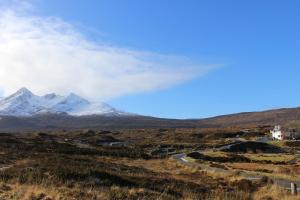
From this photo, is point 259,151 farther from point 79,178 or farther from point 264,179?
point 79,178

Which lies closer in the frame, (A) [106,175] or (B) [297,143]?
(A) [106,175]

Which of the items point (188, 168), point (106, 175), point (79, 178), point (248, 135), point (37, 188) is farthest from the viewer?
point (248, 135)

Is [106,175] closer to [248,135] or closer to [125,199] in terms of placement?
[125,199]

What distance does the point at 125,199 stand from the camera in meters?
16.8

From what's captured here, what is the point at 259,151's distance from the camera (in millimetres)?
104688

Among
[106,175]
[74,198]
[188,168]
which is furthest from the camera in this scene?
[188,168]

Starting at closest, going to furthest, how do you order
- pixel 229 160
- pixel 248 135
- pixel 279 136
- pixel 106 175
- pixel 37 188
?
1. pixel 37 188
2. pixel 106 175
3. pixel 229 160
4. pixel 279 136
5. pixel 248 135

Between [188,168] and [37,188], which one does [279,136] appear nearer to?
[188,168]

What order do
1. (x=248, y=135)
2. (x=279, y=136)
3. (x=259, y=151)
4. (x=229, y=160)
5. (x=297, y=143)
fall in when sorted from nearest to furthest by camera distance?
(x=229, y=160)
(x=259, y=151)
(x=297, y=143)
(x=279, y=136)
(x=248, y=135)

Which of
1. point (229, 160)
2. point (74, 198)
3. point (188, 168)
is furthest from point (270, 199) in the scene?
point (229, 160)

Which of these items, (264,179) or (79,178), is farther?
(264,179)

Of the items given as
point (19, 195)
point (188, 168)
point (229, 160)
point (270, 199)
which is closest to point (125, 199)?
point (19, 195)

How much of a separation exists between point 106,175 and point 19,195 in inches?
463

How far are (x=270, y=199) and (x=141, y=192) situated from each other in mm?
5091
